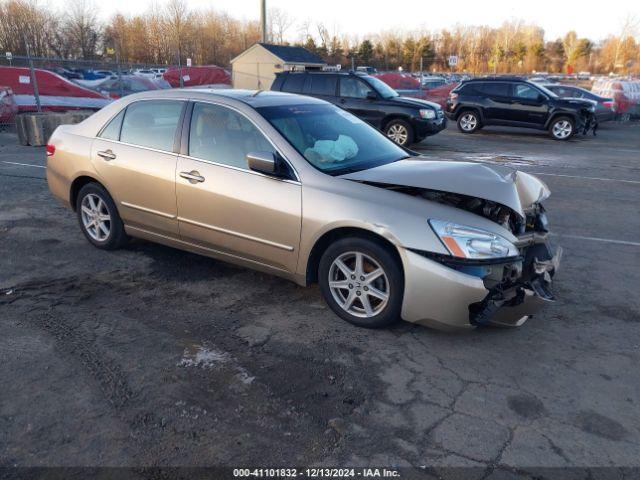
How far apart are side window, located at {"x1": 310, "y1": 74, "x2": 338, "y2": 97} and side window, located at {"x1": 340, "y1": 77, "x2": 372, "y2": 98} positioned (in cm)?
23

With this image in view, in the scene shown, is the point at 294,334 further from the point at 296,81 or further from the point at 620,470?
the point at 296,81

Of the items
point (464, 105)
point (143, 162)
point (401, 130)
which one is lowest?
point (401, 130)

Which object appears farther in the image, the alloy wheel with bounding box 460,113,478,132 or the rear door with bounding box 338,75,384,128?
the alloy wheel with bounding box 460,113,478,132

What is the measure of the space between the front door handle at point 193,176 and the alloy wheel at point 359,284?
138 centimetres

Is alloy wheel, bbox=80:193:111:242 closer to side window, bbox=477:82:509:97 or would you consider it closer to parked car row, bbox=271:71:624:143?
parked car row, bbox=271:71:624:143

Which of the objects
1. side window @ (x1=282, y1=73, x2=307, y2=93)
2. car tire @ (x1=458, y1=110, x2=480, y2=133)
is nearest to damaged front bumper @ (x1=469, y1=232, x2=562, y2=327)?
side window @ (x1=282, y1=73, x2=307, y2=93)

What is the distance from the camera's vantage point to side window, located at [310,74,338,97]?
1391 centimetres

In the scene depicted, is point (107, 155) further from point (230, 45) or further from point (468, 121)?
point (230, 45)

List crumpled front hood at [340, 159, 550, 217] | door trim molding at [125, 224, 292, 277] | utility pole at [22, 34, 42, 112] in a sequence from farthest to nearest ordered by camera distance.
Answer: utility pole at [22, 34, 42, 112] < door trim molding at [125, 224, 292, 277] < crumpled front hood at [340, 159, 550, 217]

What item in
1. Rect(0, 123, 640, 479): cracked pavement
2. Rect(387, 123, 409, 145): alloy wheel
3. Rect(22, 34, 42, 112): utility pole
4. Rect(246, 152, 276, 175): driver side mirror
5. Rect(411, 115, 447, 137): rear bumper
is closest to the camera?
Rect(0, 123, 640, 479): cracked pavement

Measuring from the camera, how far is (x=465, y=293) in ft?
11.6

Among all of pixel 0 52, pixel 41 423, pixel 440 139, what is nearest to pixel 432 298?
pixel 41 423

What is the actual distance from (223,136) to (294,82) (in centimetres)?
1018

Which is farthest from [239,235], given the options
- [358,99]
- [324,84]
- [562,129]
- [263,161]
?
[562,129]
